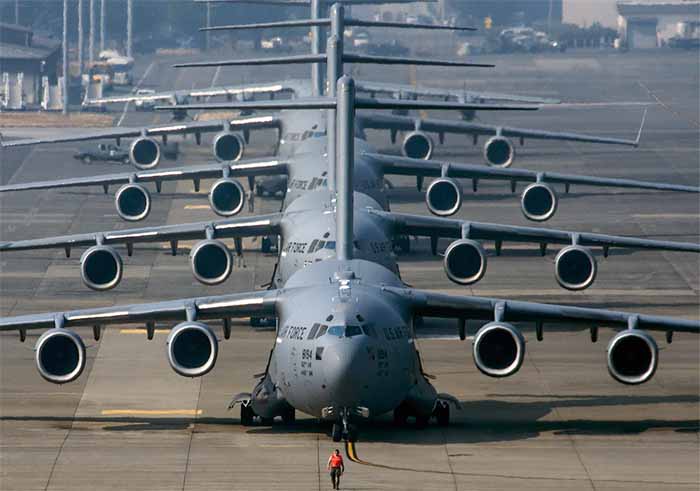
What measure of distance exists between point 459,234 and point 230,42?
424ft

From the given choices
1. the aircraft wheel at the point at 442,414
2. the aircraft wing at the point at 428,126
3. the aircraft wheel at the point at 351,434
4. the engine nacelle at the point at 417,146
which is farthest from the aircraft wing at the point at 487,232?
the engine nacelle at the point at 417,146

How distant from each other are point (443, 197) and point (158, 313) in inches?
1026

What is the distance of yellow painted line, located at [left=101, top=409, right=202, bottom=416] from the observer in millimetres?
48031

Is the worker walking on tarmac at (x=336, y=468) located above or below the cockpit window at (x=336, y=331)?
below

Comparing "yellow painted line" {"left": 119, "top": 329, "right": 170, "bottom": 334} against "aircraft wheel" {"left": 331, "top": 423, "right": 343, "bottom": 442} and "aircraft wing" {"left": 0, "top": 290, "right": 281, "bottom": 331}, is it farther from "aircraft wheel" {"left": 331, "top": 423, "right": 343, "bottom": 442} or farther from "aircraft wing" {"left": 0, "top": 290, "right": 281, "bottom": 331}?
"aircraft wheel" {"left": 331, "top": 423, "right": 343, "bottom": 442}

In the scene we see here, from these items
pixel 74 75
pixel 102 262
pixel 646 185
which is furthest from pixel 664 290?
pixel 74 75

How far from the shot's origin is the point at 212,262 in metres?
55.8

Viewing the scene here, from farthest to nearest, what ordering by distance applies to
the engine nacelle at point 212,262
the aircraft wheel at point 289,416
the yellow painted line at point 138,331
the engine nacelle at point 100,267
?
the yellow painted line at point 138,331 < the engine nacelle at point 212,262 < the engine nacelle at point 100,267 < the aircraft wheel at point 289,416

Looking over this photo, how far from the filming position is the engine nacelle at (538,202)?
68500mm

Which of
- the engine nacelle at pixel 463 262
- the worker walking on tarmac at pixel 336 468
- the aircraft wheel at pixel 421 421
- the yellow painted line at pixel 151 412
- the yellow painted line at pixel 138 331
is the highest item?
the engine nacelle at pixel 463 262

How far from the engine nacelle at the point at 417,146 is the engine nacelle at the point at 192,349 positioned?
150 ft

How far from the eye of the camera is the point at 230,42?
185 metres

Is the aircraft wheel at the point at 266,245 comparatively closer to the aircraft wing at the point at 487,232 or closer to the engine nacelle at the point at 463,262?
the aircraft wing at the point at 487,232

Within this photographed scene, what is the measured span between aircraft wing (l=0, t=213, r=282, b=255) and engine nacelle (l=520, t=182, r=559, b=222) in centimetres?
1372
